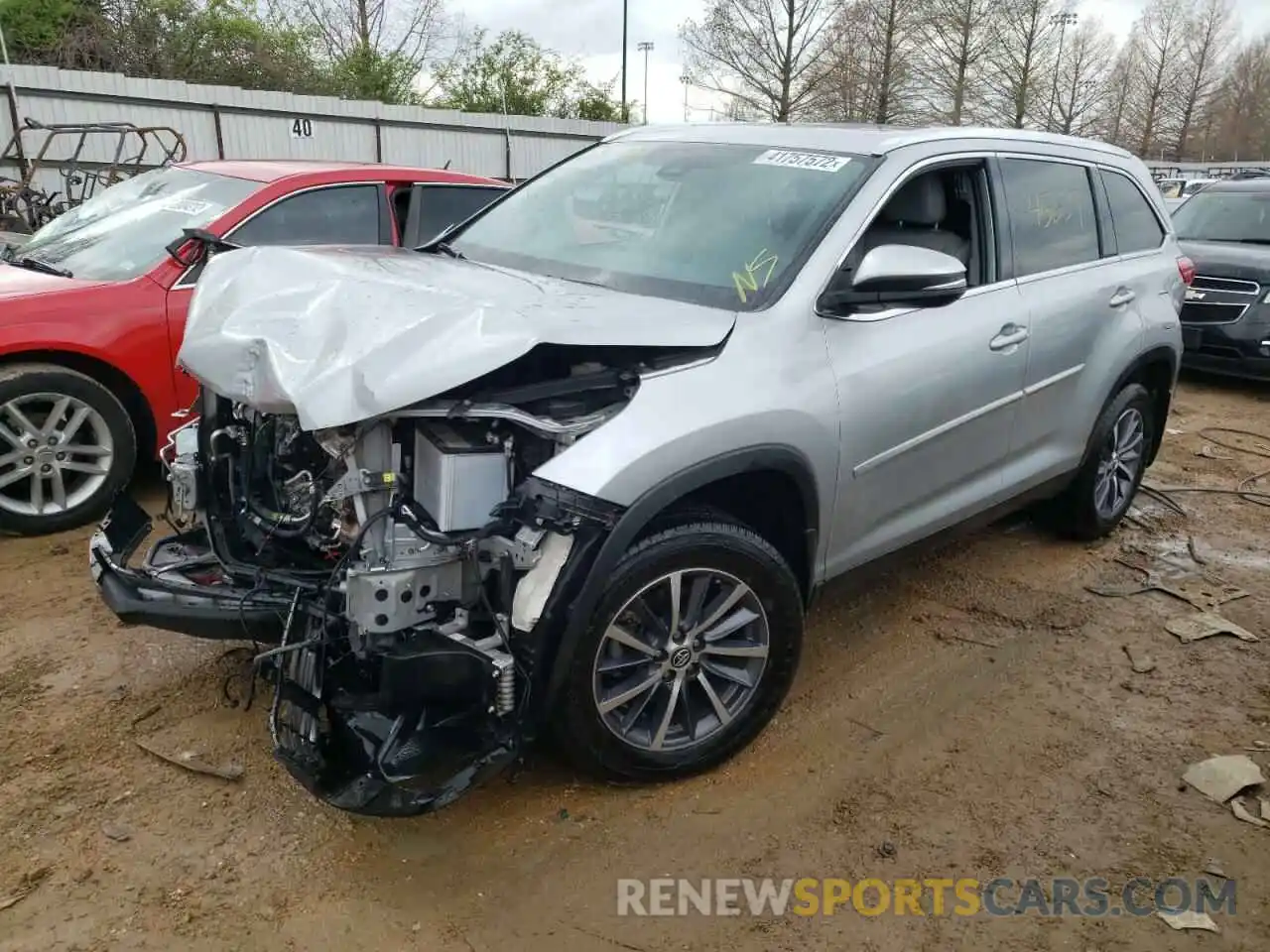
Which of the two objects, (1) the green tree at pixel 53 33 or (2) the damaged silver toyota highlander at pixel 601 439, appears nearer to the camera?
(2) the damaged silver toyota highlander at pixel 601 439

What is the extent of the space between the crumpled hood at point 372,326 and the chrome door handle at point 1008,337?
1.26m

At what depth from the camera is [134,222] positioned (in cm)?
522

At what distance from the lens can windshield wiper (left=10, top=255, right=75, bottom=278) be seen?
4854mm

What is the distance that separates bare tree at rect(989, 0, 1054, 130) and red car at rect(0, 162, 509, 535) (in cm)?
3473

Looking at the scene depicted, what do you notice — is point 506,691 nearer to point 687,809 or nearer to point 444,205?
point 687,809

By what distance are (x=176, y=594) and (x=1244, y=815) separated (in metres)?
3.28

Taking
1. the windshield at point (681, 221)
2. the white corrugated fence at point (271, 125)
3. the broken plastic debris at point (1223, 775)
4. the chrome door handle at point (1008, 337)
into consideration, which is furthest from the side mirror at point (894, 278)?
the white corrugated fence at point (271, 125)

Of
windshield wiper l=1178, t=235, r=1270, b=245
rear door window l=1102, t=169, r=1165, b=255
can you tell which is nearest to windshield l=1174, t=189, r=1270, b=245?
windshield wiper l=1178, t=235, r=1270, b=245

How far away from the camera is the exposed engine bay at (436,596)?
248cm

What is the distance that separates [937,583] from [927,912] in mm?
2193

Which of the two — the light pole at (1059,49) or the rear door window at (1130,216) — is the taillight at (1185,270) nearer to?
the rear door window at (1130,216)

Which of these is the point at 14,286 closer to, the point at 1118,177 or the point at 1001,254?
the point at 1001,254

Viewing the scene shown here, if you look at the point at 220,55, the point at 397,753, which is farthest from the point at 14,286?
the point at 220,55

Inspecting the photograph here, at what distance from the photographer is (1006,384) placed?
3801mm
